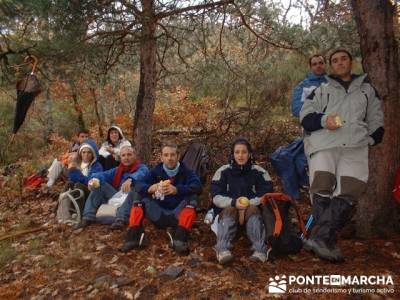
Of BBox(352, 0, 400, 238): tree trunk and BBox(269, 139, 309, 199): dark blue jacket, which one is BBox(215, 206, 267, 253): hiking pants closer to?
BBox(352, 0, 400, 238): tree trunk

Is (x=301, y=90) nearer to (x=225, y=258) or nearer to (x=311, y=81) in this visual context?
(x=311, y=81)

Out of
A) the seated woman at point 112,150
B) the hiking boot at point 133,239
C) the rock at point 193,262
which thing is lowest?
the rock at point 193,262

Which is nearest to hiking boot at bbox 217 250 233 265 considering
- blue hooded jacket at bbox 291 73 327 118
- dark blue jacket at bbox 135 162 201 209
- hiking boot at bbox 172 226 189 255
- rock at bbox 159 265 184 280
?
rock at bbox 159 265 184 280

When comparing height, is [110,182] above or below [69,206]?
above

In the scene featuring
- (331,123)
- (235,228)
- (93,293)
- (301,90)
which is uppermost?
(301,90)

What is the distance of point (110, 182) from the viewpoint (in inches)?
231

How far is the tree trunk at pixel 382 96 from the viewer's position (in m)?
4.11

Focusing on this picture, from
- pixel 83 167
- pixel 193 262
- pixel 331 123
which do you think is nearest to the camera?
pixel 331 123

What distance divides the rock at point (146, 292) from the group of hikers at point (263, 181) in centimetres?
76

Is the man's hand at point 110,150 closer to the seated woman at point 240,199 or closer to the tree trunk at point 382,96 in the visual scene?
the seated woman at point 240,199

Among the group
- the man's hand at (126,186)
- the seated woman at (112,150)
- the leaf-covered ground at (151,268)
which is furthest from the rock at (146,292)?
the seated woman at (112,150)

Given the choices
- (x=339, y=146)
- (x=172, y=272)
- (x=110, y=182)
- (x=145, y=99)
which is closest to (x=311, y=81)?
(x=339, y=146)

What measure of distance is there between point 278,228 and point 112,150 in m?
4.01

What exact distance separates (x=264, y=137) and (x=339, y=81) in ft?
14.4
